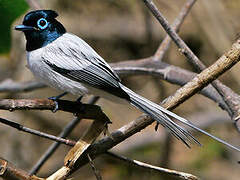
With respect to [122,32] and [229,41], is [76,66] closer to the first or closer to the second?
[229,41]

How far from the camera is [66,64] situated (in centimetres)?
255

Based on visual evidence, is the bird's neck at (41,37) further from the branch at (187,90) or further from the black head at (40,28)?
the branch at (187,90)

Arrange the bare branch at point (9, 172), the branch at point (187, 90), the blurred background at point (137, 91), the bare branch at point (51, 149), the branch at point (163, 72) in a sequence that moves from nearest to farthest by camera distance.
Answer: the bare branch at point (9, 172)
the branch at point (187, 90)
the branch at point (163, 72)
the bare branch at point (51, 149)
the blurred background at point (137, 91)

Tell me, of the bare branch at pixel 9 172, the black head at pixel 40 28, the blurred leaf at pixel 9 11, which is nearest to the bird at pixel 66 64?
the black head at pixel 40 28

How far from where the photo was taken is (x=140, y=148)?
498 centimetres

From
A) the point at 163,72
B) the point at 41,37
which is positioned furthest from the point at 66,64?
the point at 163,72

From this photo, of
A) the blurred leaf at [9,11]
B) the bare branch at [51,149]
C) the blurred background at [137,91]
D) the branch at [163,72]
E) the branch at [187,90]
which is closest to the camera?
the branch at [187,90]

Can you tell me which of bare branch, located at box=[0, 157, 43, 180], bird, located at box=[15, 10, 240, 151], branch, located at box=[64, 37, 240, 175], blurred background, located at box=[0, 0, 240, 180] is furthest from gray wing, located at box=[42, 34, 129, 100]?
blurred background, located at box=[0, 0, 240, 180]

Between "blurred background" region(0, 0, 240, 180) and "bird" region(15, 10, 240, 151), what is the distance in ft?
5.46

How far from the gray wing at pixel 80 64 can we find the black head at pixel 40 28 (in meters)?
0.07

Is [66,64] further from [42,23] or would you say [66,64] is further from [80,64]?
[42,23]

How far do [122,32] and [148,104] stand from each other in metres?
4.87

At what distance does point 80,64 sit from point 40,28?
0.36 m

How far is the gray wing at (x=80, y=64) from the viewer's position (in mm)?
2433
